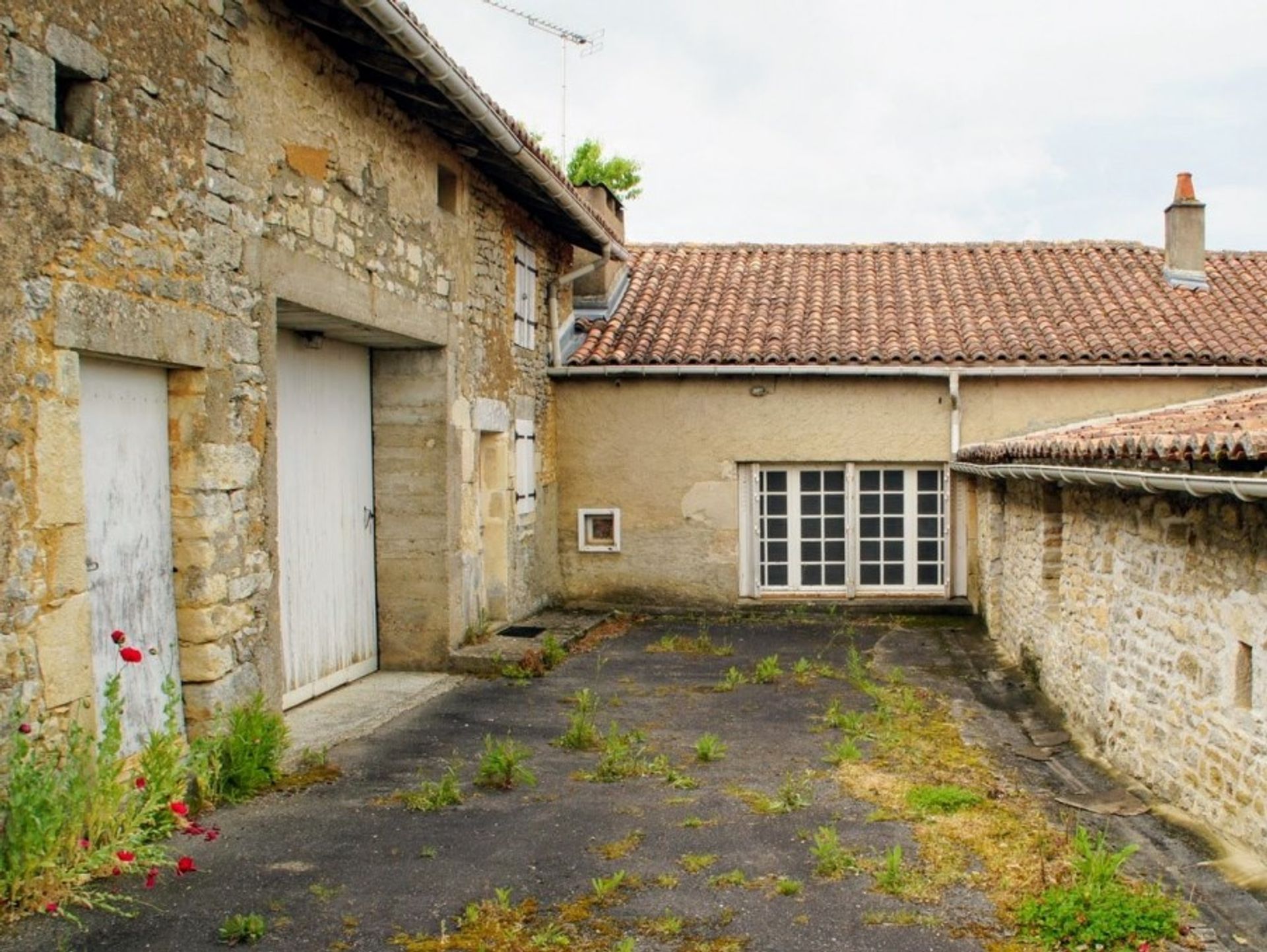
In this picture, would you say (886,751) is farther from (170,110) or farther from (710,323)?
Result: (710,323)

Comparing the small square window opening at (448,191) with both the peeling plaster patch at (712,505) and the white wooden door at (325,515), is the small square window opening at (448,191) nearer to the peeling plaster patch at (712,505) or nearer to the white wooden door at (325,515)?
the white wooden door at (325,515)

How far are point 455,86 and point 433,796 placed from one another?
4.45m

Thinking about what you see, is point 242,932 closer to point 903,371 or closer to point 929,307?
point 903,371

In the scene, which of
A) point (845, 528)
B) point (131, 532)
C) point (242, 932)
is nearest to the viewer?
point (242, 932)

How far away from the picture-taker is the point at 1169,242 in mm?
14508

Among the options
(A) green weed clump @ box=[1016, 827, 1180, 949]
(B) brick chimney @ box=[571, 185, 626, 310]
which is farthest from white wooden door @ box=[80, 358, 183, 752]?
(B) brick chimney @ box=[571, 185, 626, 310]

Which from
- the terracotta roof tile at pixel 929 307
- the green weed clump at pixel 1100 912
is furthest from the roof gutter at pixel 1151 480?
the terracotta roof tile at pixel 929 307

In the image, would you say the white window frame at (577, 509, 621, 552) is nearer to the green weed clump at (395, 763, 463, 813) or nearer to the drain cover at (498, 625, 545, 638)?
the drain cover at (498, 625, 545, 638)

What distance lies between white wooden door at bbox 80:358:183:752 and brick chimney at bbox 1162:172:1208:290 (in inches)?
510

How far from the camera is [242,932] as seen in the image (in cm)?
410

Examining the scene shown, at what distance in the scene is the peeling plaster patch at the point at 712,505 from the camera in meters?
12.7

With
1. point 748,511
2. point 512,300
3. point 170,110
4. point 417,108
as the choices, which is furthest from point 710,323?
point 170,110

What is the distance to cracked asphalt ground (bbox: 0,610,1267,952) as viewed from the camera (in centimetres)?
420

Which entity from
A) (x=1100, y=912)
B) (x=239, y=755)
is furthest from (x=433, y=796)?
(x=1100, y=912)
